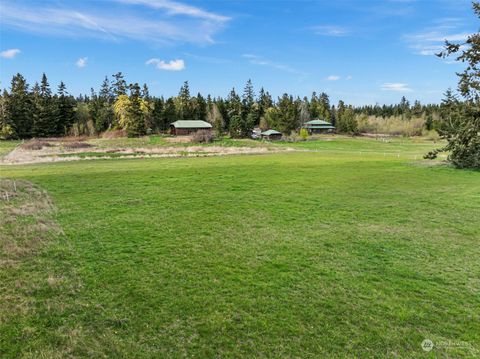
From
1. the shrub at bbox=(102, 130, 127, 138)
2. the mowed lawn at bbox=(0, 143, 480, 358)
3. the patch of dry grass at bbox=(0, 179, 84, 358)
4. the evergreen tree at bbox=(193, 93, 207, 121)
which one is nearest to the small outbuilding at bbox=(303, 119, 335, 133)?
the evergreen tree at bbox=(193, 93, 207, 121)

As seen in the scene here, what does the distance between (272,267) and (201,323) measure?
3597 mm

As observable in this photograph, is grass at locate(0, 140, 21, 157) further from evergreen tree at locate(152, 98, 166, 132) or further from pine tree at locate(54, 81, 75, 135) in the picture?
evergreen tree at locate(152, 98, 166, 132)

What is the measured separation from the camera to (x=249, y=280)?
9.65 m

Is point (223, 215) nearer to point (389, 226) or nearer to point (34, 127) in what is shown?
point (389, 226)

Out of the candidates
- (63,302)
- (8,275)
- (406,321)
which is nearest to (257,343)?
(406,321)

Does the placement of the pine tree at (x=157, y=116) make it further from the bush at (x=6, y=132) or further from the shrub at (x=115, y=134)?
the bush at (x=6, y=132)

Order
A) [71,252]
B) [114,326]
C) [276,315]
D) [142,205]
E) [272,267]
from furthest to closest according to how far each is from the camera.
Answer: [142,205], [71,252], [272,267], [276,315], [114,326]

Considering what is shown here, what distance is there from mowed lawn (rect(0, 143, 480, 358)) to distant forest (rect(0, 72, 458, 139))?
179 feet

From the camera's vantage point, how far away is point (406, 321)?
7754mm

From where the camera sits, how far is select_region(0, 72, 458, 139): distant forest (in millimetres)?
74812

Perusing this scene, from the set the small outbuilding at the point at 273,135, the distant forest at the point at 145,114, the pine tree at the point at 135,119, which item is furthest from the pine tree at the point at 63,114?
the small outbuilding at the point at 273,135

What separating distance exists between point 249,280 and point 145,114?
8006 centimetres

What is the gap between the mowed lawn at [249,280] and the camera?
22.9 feet

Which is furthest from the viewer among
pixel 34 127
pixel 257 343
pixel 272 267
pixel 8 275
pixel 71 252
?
pixel 34 127
